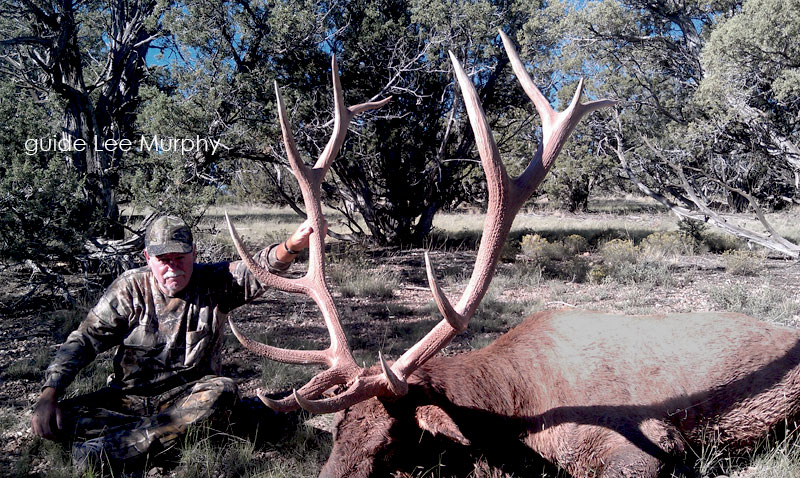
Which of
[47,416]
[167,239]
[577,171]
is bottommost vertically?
[47,416]

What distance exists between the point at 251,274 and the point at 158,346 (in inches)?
27.4

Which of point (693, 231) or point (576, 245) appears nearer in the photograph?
point (576, 245)

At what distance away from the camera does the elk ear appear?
2283 millimetres

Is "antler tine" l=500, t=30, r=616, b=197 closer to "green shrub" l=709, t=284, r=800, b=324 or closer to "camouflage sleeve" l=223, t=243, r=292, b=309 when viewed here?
"camouflage sleeve" l=223, t=243, r=292, b=309

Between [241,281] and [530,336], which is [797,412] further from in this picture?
[241,281]

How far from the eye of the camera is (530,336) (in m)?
3.12

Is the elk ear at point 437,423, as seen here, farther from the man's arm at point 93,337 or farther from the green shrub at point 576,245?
the green shrub at point 576,245

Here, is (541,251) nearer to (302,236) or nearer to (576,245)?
(576,245)

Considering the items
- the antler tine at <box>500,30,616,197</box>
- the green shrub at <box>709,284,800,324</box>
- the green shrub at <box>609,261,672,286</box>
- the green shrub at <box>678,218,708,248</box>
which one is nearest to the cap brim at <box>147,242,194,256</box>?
the antler tine at <box>500,30,616,197</box>

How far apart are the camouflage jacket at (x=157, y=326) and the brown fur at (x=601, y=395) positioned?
1275 millimetres

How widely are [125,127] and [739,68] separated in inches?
388

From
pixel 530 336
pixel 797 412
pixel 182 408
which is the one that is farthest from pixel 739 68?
pixel 182 408

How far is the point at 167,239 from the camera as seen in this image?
10.1 ft

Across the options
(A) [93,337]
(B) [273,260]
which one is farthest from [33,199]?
(B) [273,260]
